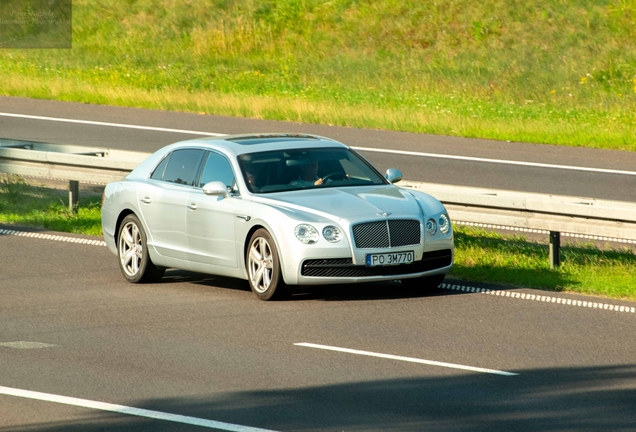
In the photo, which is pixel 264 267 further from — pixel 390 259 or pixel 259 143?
Result: pixel 259 143

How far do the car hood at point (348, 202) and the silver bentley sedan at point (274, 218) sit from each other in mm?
13

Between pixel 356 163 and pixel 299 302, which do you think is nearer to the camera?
pixel 299 302

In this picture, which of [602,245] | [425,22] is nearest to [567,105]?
[425,22]

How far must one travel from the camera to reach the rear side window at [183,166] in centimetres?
1291

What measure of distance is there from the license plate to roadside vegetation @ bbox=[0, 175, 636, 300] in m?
1.50

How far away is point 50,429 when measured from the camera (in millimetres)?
7223

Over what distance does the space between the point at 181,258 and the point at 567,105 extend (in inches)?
688

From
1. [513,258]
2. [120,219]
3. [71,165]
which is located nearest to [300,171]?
[120,219]

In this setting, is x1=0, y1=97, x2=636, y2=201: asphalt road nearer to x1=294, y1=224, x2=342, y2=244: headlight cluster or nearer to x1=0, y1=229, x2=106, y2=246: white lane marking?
x1=0, y1=229, x2=106, y2=246: white lane marking

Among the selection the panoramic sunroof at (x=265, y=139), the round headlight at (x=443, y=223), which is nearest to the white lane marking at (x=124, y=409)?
the round headlight at (x=443, y=223)

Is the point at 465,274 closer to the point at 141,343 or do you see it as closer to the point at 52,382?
the point at 141,343

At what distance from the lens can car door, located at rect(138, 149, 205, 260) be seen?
12.6m

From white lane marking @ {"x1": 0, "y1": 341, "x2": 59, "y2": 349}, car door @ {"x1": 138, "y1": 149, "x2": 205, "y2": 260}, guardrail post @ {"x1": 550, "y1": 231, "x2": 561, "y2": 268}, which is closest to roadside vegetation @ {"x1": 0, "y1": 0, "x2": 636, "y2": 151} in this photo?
guardrail post @ {"x1": 550, "y1": 231, "x2": 561, "y2": 268}

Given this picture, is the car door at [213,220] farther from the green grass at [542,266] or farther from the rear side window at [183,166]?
the green grass at [542,266]
